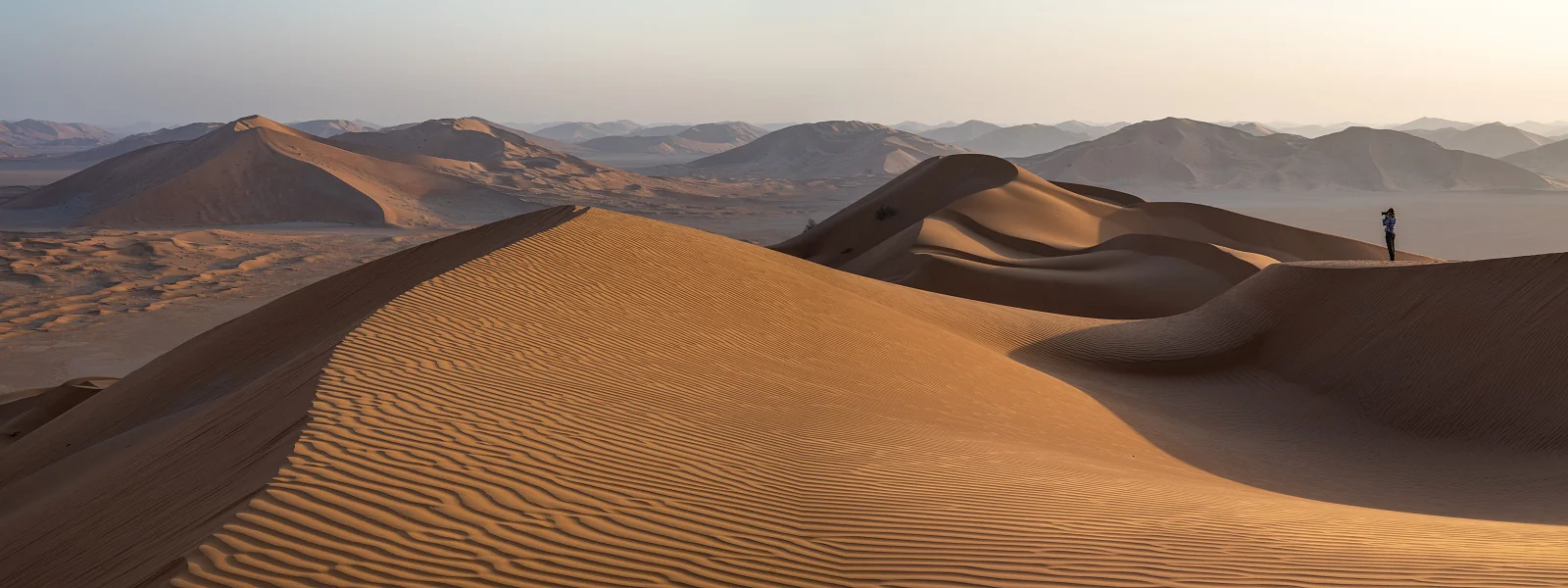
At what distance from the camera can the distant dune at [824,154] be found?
4921 inches

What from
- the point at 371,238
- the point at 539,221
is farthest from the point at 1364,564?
the point at 371,238

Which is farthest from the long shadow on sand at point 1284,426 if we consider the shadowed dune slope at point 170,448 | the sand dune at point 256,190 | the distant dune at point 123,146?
the distant dune at point 123,146

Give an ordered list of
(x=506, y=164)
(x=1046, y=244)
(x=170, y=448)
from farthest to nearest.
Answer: (x=506, y=164) < (x=1046, y=244) < (x=170, y=448)

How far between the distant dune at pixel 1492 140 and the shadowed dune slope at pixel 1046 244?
16285cm

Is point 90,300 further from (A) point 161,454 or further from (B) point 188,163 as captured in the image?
(B) point 188,163

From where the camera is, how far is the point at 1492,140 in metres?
170

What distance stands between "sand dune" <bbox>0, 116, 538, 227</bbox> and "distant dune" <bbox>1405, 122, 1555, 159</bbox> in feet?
561

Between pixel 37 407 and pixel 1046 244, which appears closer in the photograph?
pixel 37 407

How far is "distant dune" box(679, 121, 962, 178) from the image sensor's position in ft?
410

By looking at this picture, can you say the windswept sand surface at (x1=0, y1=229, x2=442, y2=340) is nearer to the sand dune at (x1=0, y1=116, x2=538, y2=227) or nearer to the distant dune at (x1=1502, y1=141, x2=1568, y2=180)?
the sand dune at (x1=0, y1=116, x2=538, y2=227)

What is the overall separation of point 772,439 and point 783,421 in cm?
60

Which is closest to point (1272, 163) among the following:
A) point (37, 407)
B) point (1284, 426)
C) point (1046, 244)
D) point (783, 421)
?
point (1046, 244)

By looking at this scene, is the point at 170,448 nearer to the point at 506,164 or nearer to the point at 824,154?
the point at 506,164

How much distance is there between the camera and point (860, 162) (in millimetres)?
128625
